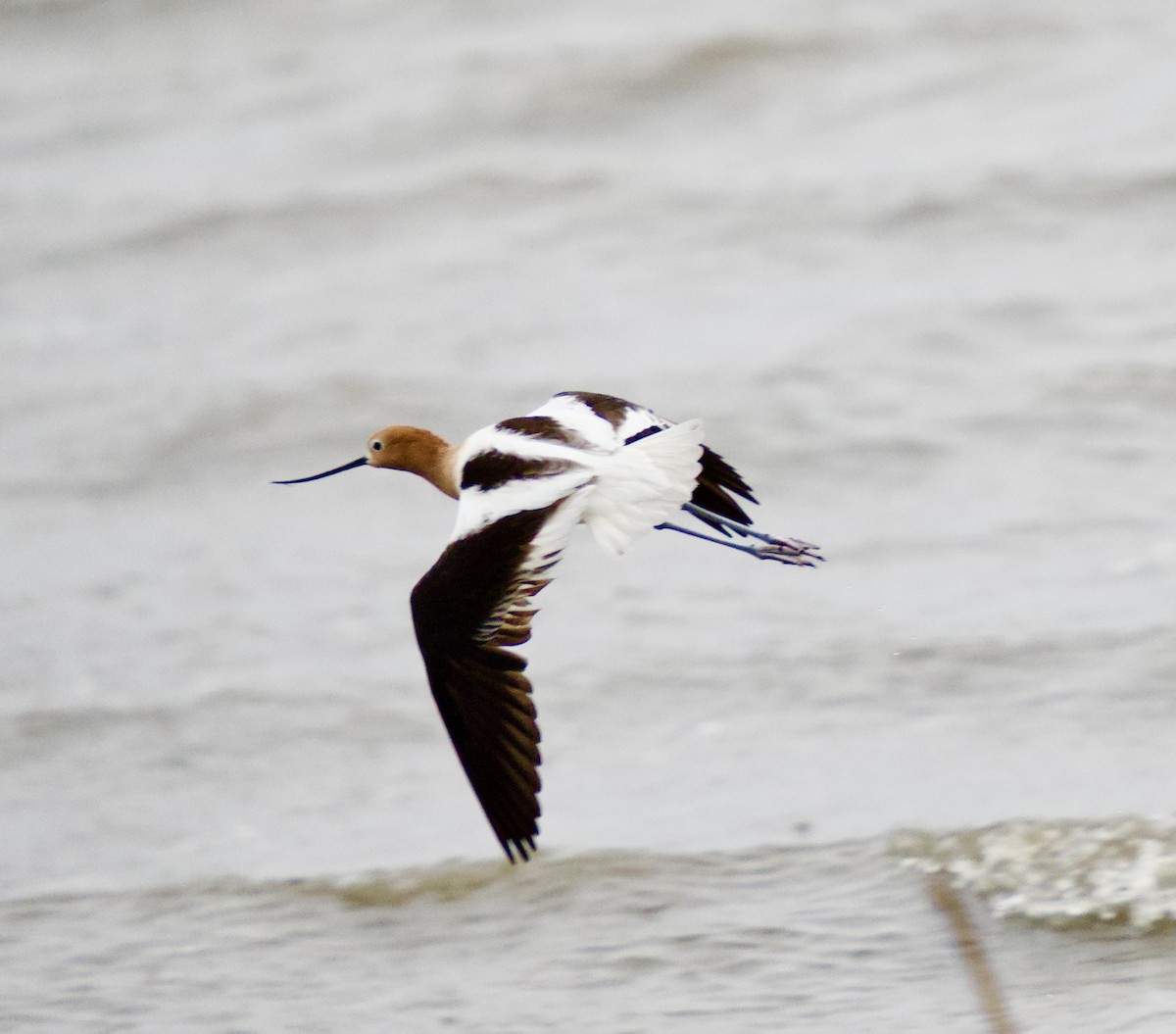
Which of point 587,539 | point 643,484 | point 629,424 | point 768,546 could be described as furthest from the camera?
point 587,539

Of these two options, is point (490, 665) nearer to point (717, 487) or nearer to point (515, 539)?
point (515, 539)

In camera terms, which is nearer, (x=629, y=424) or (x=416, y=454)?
(x=629, y=424)

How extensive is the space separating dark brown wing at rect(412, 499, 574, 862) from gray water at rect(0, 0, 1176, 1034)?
26.1 inches

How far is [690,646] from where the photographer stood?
204 inches

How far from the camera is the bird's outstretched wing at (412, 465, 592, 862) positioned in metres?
2.99

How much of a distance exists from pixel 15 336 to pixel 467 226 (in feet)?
6.04

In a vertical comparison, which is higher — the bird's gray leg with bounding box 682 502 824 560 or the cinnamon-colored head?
the cinnamon-colored head

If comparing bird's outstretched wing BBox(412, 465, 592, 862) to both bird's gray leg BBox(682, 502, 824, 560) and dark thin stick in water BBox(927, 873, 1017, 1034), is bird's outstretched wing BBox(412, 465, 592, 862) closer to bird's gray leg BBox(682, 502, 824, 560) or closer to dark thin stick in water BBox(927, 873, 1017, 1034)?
bird's gray leg BBox(682, 502, 824, 560)

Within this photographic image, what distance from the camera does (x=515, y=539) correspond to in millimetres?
3115

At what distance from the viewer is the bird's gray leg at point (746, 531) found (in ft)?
12.0

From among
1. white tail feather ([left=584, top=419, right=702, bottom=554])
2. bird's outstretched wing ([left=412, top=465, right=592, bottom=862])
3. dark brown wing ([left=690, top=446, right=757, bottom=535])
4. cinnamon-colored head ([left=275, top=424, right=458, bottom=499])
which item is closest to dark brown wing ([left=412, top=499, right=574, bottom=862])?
bird's outstretched wing ([left=412, top=465, right=592, bottom=862])

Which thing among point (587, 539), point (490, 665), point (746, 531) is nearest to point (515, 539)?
point (490, 665)

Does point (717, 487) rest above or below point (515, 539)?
above

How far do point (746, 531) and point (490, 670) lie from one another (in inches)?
33.8
